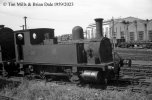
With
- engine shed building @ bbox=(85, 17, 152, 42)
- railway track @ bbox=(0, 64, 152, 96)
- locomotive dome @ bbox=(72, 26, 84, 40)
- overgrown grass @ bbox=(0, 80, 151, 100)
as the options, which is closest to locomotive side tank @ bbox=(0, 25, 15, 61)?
railway track @ bbox=(0, 64, 152, 96)

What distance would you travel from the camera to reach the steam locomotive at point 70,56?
1064 cm

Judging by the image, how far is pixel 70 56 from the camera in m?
11.2

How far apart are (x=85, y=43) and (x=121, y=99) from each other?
13.2 ft

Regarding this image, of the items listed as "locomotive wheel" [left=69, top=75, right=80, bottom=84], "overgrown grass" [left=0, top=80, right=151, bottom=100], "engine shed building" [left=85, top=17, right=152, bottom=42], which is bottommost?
"overgrown grass" [left=0, top=80, right=151, bottom=100]

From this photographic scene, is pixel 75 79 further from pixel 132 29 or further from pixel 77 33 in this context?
pixel 132 29

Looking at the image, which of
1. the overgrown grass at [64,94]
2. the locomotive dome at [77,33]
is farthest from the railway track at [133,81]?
the locomotive dome at [77,33]

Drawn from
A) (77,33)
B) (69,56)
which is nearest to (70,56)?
(69,56)

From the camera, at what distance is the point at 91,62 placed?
1084cm

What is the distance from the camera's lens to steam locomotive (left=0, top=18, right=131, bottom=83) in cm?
1064

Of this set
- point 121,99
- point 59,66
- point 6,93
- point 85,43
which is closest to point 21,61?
point 59,66

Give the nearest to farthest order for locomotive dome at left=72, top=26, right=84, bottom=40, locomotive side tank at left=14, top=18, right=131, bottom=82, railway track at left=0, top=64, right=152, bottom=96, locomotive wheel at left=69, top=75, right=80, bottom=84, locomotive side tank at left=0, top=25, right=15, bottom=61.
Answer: railway track at left=0, top=64, right=152, bottom=96
locomotive side tank at left=14, top=18, right=131, bottom=82
locomotive wheel at left=69, top=75, right=80, bottom=84
locomotive dome at left=72, top=26, right=84, bottom=40
locomotive side tank at left=0, top=25, right=15, bottom=61

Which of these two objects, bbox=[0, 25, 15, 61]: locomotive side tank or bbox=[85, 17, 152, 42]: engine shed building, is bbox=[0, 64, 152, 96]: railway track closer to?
bbox=[0, 25, 15, 61]: locomotive side tank

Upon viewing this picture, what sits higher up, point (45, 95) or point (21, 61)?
point (21, 61)

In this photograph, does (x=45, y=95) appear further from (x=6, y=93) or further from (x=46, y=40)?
(x=46, y=40)
